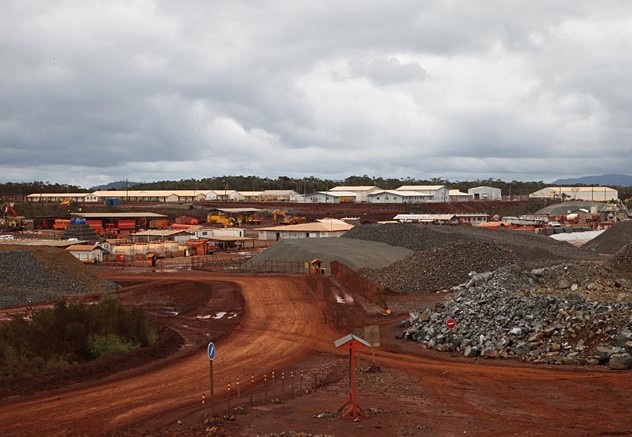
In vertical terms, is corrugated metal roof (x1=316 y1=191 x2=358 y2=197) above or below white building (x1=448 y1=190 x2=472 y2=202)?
above

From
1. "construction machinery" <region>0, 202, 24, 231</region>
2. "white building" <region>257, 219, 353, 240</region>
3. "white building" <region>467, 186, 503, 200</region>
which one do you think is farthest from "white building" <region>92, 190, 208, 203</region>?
"white building" <region>257, 219, 353, 240</region>

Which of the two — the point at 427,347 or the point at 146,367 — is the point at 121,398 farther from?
the point at 427,347

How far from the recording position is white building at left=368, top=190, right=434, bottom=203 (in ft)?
571

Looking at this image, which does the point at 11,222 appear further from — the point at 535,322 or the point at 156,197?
the point at 535,322

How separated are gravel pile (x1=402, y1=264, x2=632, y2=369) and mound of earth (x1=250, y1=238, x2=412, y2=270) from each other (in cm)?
2477

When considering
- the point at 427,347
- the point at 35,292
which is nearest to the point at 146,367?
the point at 427,347

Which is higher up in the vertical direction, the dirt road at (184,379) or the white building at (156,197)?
the white building at (156,197)

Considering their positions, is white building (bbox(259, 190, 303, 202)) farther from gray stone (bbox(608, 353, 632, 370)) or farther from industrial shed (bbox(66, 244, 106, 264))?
gray stone (bbox(608, 353, 632, 370))

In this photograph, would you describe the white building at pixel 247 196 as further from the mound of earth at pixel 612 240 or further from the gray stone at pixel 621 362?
the gray stone at pixel 621 362

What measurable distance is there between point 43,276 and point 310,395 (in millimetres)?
34483

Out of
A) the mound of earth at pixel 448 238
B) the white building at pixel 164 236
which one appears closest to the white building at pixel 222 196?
the white building at pixel 164 236

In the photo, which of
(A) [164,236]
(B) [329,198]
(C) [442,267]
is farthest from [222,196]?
(C) [442,267]

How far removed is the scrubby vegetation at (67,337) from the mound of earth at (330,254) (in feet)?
102

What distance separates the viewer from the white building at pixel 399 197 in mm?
174000
